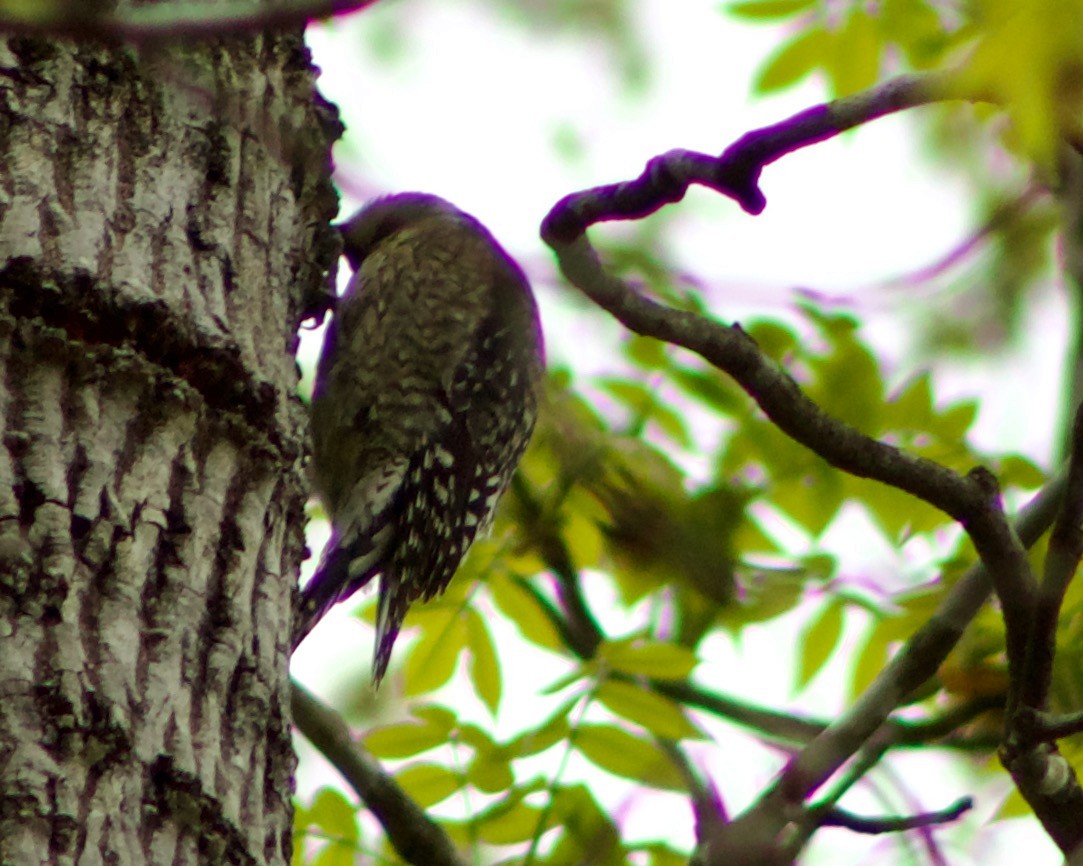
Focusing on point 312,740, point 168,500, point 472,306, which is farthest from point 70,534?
point 472,306

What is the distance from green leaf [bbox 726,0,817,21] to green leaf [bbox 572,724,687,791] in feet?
5.18

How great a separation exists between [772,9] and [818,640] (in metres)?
1.42

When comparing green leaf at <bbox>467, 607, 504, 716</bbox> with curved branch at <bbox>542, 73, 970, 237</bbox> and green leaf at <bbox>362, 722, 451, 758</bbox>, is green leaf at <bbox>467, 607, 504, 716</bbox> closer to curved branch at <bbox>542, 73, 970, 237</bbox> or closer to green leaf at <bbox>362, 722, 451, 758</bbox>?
green leaf at <bbox>362, 722, 451, 758</bbox>

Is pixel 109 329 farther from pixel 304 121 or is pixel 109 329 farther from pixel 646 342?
pixel 646 342

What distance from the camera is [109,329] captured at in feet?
6.34

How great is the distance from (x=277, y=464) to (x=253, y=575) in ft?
0.64

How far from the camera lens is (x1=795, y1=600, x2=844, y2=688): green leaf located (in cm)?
326

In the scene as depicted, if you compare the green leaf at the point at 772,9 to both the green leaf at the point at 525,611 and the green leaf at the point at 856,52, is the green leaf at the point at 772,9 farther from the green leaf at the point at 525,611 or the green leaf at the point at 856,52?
the green leaf at the point at 525,611

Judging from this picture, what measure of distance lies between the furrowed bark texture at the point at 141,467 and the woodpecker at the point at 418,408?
1616 millimetres

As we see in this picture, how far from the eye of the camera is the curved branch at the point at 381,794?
2.67 metres

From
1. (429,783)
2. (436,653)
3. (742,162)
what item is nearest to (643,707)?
(429,783)

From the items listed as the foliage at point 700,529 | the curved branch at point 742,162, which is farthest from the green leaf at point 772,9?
the curved branch at point 742,162

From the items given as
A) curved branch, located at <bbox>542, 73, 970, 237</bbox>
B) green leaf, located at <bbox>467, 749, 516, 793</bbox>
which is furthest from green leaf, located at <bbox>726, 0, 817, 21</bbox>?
green leaf, located at <bbox>467, 749, 516, 793</bbox>

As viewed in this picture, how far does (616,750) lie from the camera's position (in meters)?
2.77
